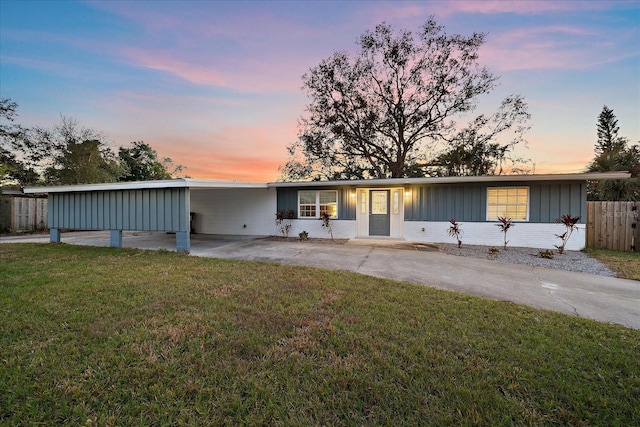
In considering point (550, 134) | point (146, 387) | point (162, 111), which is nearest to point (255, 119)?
point (162, 111)

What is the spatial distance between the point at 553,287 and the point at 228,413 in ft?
18.2

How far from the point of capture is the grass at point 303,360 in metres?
1.80

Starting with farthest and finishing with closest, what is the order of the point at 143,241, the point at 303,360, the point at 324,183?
the point at 324,183, the point at 143,241, the point at 303,360

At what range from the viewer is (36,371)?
7.16ft

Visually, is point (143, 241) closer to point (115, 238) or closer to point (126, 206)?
point (115, 238)

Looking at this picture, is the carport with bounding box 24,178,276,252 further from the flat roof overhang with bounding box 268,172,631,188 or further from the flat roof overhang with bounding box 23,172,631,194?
the flat roof overhang with bounding box 268,172,631,188

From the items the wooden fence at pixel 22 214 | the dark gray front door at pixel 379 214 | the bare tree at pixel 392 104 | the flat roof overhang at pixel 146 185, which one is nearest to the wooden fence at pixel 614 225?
the dark gray front door at pixel 379 214

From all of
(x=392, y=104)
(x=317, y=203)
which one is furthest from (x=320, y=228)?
(x=392, y=104)

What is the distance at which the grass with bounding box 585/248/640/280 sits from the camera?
5.73m

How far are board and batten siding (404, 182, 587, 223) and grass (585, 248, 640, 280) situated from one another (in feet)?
3.64

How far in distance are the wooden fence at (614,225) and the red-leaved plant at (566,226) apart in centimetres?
114

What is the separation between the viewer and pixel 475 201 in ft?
30.6

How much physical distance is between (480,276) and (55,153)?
2363 centimetres

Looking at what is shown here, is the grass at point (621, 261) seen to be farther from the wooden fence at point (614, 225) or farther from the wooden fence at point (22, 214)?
the wooden fence at point (22, 214)
